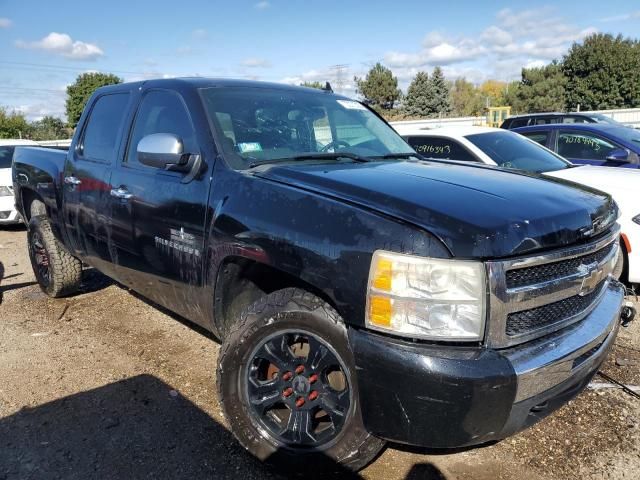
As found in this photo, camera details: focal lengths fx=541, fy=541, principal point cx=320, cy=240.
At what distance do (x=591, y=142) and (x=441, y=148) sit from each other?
2661 millimetres

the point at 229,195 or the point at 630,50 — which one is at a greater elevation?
the point at 630,50

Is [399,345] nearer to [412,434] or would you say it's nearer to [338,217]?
[412,434]

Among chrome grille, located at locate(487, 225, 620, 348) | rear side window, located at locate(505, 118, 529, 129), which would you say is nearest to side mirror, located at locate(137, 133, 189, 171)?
chrome grille, located at locate(487, 225, 620, 348)

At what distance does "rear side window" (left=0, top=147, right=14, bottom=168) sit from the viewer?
33.8 ft

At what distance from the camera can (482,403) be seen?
6.64 ft

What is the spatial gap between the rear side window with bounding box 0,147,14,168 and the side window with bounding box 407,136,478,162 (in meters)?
7.95

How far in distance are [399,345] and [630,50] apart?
2257 inches

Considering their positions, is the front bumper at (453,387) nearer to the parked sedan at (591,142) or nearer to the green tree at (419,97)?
the parked sedan at (591,142)

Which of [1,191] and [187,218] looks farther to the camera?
[1,191]

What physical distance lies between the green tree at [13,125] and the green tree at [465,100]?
156ft

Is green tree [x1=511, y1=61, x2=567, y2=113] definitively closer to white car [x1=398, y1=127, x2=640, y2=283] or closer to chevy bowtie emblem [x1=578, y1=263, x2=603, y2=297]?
white car [x1=398, y1=127, x2=640, y2=283]

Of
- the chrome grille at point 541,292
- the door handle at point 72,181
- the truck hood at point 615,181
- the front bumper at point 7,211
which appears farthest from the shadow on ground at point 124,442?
the front bumper at point 7,211

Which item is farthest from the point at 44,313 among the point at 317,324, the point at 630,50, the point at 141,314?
the point at 630,50

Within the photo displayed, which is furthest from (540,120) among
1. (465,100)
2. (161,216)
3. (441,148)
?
(465,100)
